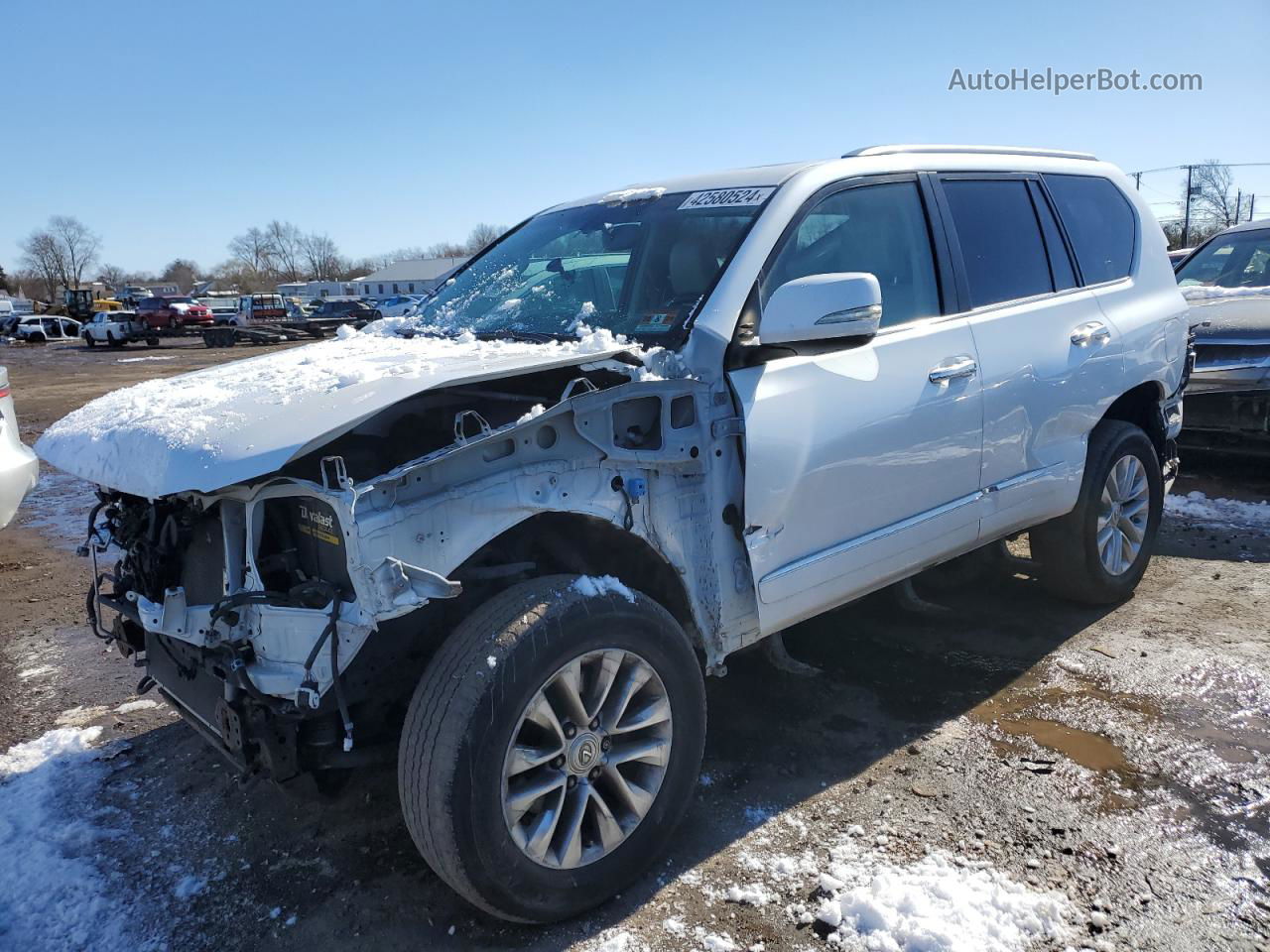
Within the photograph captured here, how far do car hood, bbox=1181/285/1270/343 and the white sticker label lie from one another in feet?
17.3

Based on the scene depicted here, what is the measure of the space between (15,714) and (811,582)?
3.36 meters

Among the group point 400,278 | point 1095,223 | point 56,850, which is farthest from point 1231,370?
point 400,278

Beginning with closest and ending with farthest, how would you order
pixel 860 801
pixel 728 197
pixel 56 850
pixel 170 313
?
pixel 56 850 < pixel 860 801 < pixel 728 197 < pixel 170 313

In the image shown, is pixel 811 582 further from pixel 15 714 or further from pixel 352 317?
pixel 352 317

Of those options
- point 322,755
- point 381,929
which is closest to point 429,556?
point 322,755

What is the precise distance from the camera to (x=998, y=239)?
3838mm

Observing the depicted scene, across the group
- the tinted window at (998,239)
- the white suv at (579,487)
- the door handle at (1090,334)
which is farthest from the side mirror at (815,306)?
the door handle at (1090,334)

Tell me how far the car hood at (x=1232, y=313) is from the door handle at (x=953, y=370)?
455 cm

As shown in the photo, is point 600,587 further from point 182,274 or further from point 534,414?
point 182,274

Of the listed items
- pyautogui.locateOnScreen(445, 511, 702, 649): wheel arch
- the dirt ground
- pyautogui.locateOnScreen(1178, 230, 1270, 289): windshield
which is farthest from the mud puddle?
pyautogui.locateOnScreen(1178, 230, 1270, 289): windshield

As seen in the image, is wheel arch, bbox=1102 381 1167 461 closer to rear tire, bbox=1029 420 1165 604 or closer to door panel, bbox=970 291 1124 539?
rear tire, bbox=1029 420 1165 604

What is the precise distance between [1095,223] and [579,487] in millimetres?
3252

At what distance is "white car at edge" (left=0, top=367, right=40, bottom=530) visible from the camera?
4.56 metres

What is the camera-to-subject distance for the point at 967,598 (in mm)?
4801
